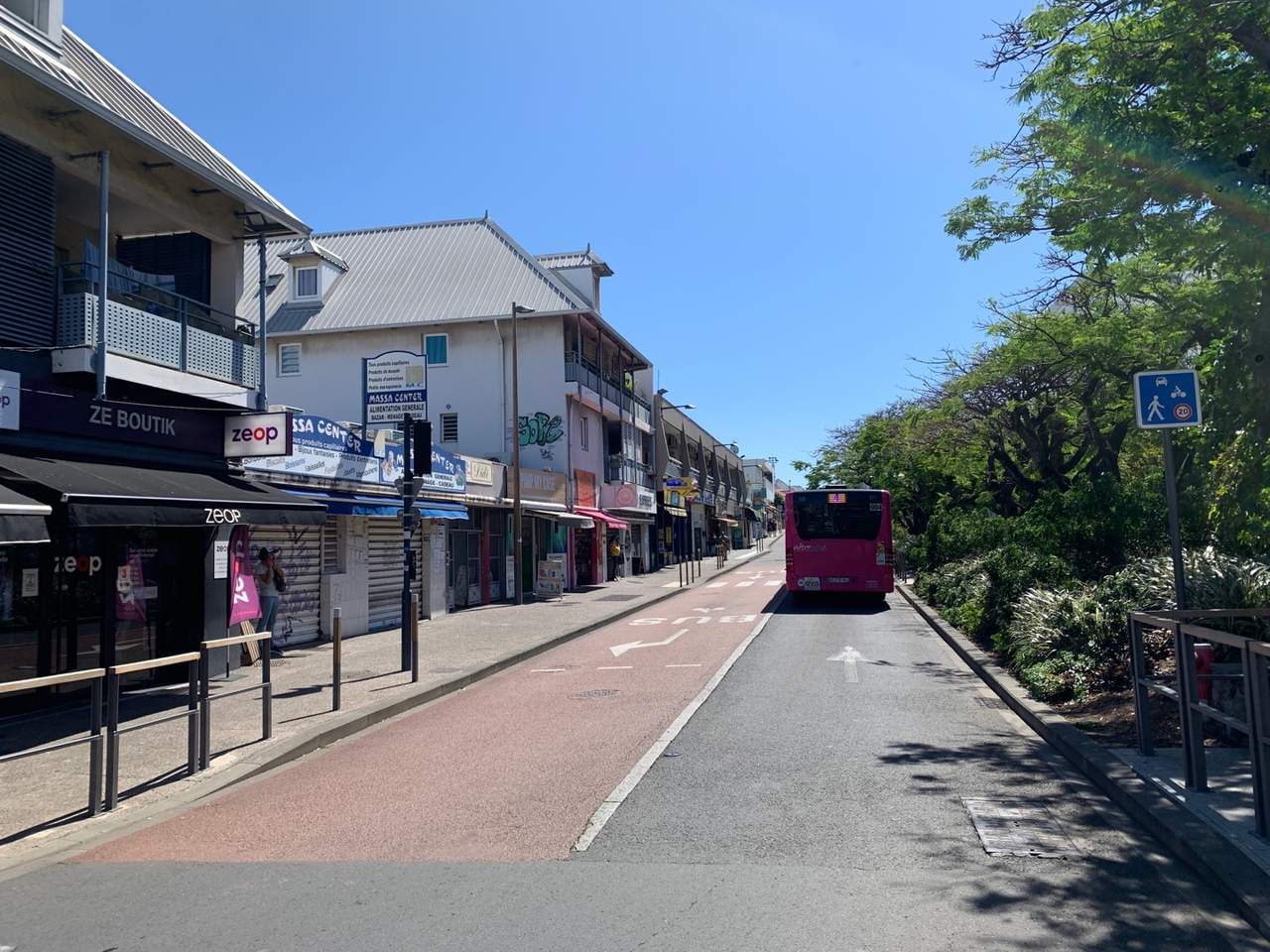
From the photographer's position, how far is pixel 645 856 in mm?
5582

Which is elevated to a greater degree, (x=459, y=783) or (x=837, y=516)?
(x=837, y=516)

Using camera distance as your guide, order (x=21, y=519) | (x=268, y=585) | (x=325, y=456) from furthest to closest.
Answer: (x=325, y=456)
(x=268, y=585)
(x=21, y=519)

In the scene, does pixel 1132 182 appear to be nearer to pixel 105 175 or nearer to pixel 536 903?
pixel 536 903

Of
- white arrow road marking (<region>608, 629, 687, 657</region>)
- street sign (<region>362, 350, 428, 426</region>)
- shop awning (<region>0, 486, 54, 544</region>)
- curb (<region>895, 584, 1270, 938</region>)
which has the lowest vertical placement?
white arrow road marking (<region>608, 629, 687, 657</region>)

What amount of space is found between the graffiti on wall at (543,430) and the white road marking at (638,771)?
20.5 m

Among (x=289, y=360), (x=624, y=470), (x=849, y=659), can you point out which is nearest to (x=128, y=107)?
(x=849, y=659)

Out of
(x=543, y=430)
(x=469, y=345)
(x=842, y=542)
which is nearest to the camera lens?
(x=842, y=542)

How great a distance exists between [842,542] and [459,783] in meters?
17.6

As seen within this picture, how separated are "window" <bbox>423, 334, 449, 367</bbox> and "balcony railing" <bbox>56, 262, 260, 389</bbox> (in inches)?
712

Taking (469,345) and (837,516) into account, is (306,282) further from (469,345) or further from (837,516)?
(837,516)

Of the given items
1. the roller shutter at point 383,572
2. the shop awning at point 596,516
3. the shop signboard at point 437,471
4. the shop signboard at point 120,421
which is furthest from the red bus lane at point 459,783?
the shop awning at point 596,516

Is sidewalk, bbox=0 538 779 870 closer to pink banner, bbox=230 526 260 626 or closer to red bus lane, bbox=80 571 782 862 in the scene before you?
red bus lane, bbox=80 571 782 862

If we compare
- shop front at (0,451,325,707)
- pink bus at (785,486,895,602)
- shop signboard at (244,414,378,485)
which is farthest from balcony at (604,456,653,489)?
shop front at (0,451,325,707)

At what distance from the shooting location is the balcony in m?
40.0
